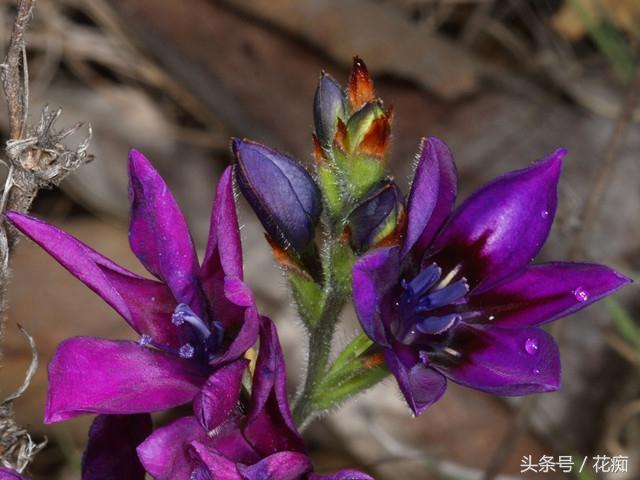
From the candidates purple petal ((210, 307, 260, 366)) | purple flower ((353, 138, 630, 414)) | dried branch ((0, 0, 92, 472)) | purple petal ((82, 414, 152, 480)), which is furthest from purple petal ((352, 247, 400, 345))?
dried branch ((0, 0, 92, 472))

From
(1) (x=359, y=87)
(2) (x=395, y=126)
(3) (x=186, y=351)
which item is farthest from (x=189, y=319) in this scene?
(2) (x=395, y=126)

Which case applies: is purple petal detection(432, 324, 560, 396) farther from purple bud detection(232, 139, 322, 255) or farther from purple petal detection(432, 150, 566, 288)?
purple bud detection(232, 139, 322, 255)

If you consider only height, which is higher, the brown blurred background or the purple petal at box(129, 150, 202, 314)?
the purple petal at box(129, 150, 202, 314)

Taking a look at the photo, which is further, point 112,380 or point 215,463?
point 112,380

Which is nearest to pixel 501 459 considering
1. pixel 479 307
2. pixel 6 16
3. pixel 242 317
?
pixel 479 307

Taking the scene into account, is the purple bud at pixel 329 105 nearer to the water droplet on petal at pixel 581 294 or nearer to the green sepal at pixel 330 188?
the green sepal at pixel 330 188

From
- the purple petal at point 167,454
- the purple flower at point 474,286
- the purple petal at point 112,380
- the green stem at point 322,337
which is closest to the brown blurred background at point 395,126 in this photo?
the green stem at point 322,337

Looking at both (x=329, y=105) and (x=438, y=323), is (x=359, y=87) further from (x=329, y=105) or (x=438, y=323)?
(x=438, y=323)
